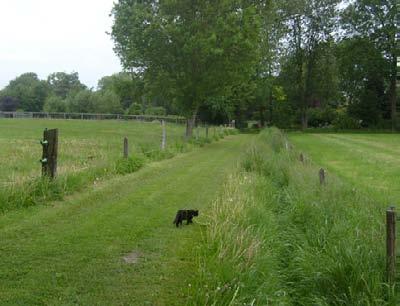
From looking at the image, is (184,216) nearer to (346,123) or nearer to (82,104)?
(346,123)

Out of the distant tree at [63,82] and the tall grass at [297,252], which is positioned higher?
the distant tree at [63,82]

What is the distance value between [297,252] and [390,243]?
154 cm

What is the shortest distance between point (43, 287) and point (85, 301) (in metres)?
0.64

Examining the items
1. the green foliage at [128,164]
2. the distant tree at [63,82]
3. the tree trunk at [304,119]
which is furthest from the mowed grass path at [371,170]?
the distant tree at [63,82]

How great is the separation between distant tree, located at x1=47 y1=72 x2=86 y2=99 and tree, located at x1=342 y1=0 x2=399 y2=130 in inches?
4313

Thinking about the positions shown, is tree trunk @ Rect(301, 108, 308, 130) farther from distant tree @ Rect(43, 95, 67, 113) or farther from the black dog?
distant tree @ Rect(43, 95, 67, 113)

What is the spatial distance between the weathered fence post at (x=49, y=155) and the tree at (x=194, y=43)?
1815 centimetres

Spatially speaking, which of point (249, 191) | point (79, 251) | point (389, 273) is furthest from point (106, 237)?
point (389, 273)

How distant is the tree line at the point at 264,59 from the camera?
29.9 metres

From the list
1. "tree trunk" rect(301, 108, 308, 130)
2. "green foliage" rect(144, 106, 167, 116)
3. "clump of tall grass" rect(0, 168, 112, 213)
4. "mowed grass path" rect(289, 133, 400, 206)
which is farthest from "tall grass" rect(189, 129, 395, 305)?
"green foliage" rect(144, 106, 167, 116)

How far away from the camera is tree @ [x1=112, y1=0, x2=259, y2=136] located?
29.1 m

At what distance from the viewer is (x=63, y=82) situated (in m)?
157

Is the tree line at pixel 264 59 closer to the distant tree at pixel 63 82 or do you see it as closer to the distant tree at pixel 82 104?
the distant tree at pixel 82 104

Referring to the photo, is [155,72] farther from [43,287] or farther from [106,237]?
[43,287]
